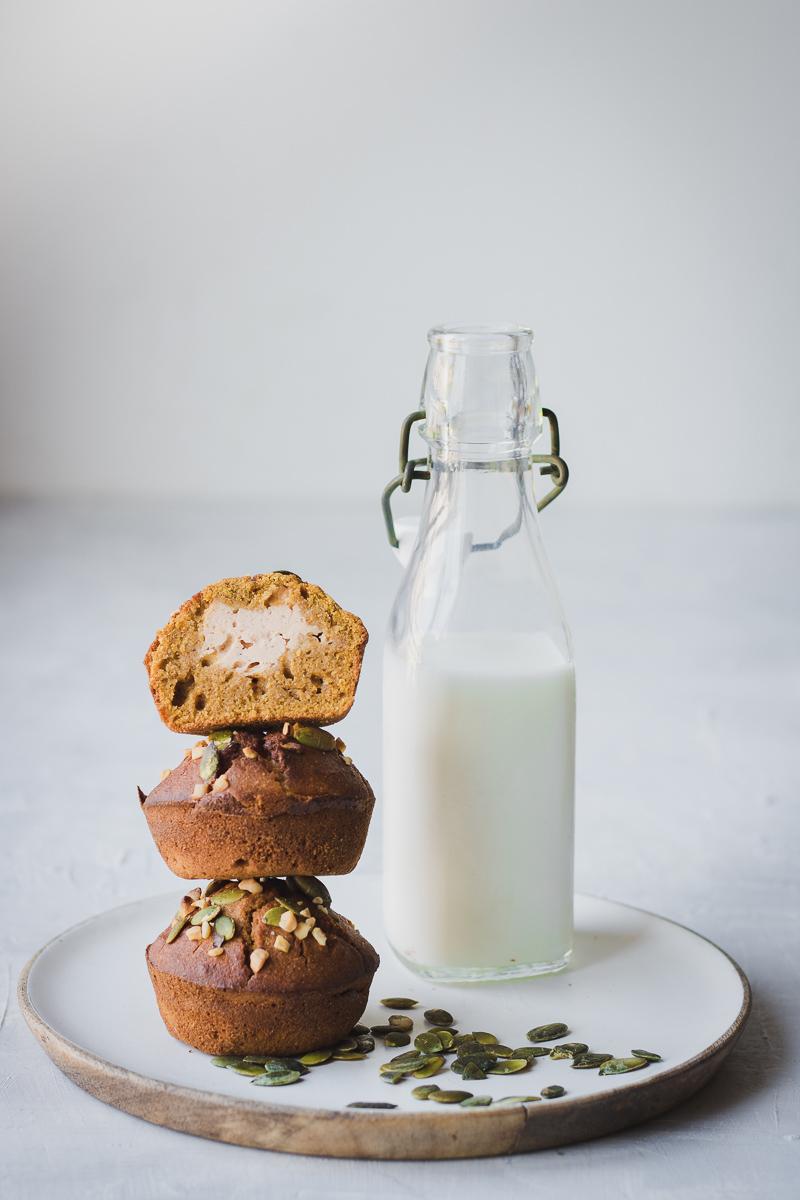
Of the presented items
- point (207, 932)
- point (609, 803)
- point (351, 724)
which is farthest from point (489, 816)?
point (351, 724)

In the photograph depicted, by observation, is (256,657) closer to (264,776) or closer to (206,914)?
(264,776)

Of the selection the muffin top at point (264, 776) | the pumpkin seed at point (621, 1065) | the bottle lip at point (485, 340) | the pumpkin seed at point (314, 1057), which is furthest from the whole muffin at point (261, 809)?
the bottle lip at point (485, 340)

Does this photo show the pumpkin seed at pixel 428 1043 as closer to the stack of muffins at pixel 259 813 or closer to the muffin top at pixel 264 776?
the stack of muffins at pixel 259 813

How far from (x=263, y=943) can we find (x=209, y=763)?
0.45ft

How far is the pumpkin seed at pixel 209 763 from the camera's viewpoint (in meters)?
1.08

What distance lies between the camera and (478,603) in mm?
1249

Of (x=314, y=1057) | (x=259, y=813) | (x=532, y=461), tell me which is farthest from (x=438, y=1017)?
(x=532, y=461)

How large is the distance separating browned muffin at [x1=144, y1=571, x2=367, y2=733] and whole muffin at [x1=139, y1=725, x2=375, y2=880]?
2 cm

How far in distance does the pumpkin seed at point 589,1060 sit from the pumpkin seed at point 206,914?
11.1 inches

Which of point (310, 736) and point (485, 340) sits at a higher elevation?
point (485, 340)

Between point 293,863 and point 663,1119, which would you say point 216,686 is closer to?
point 293,863

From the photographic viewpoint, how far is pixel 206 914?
1.11 metres

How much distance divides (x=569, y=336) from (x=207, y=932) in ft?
12.1

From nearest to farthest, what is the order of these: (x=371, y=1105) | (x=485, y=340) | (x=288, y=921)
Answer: (x=371, y=1105) < (x=288, y=921) < (x=485, y=340)
